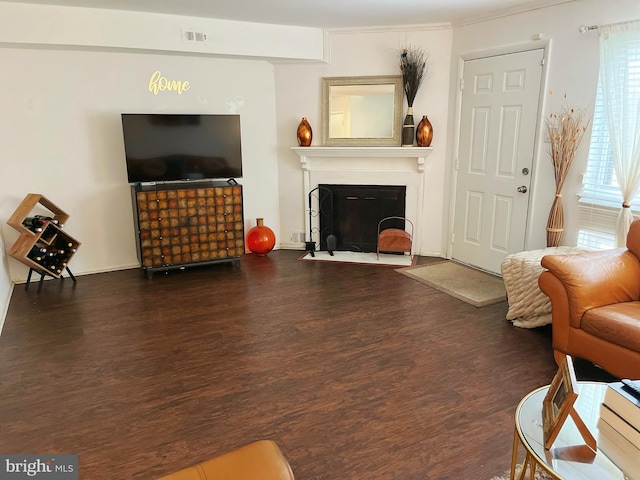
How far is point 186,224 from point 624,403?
153 inches

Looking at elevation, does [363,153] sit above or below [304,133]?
below

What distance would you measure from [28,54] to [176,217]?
1939 mm

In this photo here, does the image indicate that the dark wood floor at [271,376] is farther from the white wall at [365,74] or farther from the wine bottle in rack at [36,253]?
the white wall at [365,74]

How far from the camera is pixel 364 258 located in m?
5.14

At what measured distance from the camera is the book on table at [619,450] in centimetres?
145

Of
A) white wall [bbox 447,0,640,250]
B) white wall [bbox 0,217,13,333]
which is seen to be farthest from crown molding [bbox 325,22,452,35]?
white wall [bbox 0,217,13,333]

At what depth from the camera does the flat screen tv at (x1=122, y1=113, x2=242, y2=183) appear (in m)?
4.35

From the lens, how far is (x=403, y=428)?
2.29 meters

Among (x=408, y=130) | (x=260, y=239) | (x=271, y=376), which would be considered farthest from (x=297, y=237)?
(x=271, y=376)

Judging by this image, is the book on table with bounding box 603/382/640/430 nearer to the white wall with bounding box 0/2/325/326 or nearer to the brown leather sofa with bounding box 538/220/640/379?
the brown leather sofa with bounding box 538/220/640/379

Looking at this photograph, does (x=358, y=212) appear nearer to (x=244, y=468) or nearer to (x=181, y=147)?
(x=181, y=147)

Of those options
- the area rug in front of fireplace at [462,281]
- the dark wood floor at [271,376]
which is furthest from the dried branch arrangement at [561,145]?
the dark wood floor at [271,376]

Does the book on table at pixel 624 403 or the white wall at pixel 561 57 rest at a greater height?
A: the white wall at pixel 561 57

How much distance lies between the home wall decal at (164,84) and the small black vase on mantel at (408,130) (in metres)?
2.33
